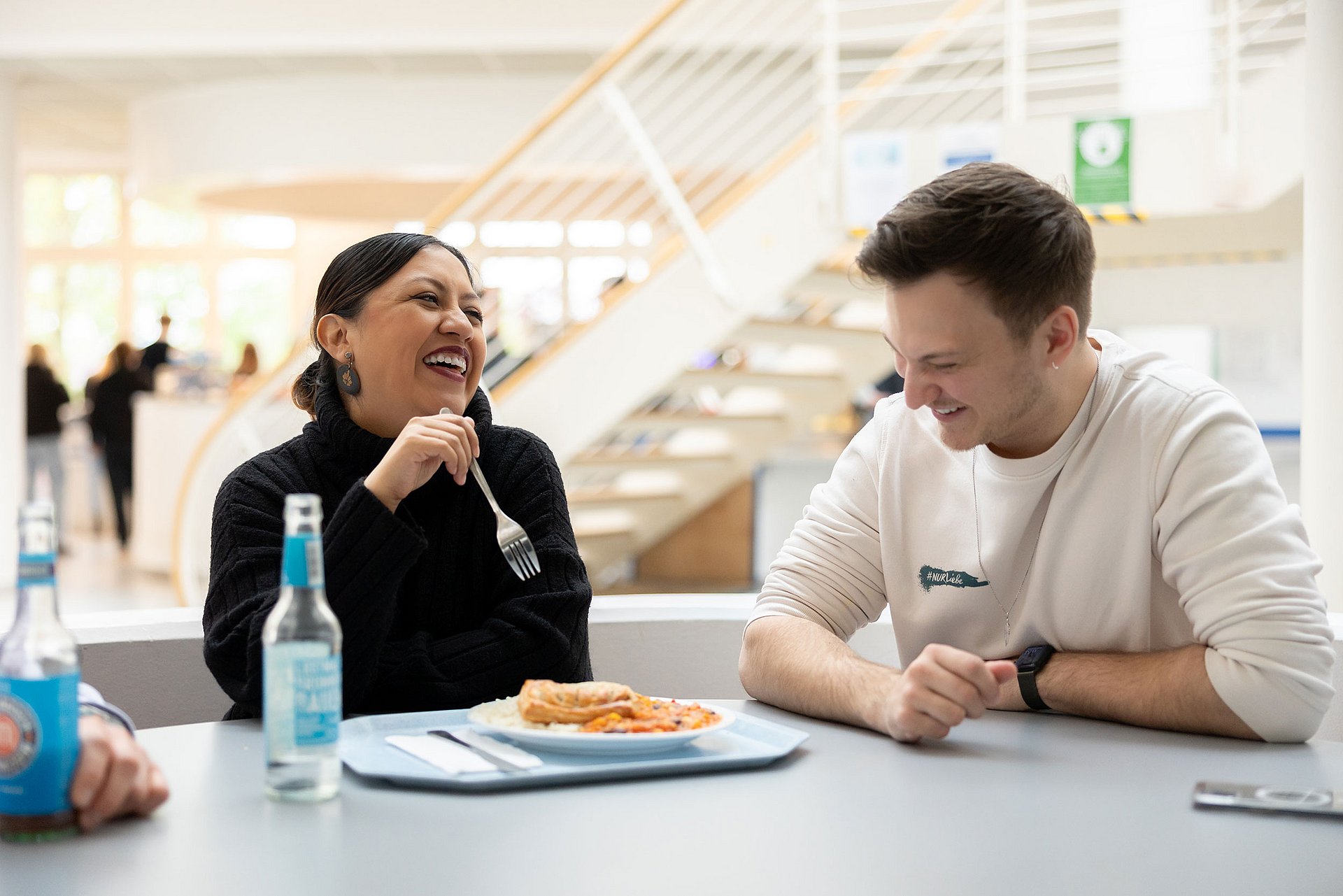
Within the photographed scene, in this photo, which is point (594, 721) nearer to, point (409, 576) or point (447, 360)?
point (409, 576)

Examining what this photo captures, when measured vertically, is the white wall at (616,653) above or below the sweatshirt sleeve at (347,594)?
below

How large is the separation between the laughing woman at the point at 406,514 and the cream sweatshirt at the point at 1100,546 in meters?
0.30

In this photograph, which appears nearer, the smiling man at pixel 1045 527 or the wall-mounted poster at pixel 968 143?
the smiling man at pixel 1045 527

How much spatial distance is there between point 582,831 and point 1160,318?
5500mm

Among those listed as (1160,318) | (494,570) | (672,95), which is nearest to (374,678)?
(494,570)

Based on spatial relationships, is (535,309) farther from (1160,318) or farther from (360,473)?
(360,473)

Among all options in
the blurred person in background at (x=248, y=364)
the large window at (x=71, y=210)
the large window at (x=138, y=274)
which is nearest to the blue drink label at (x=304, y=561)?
the blurred person in background at (x=248, y=364)

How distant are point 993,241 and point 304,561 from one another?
88 centimetres

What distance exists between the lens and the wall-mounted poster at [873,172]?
5145mm

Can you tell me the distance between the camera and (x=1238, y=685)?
53.9 inches

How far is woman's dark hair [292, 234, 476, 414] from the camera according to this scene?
6.04ft

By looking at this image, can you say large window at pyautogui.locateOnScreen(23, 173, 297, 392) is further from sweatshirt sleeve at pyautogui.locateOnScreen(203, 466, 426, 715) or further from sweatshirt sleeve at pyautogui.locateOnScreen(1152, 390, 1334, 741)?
sweatshirt sleeve at pyautogui.locateOnScreen(1152, 390, 1334, 741)

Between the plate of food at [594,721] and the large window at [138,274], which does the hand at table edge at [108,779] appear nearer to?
the plate of food at [594,721]

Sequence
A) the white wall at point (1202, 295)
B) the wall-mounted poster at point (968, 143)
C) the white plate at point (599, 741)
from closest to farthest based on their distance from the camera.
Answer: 1. the white plate at point (599, 741)
2. the wall-mounted poster at point (968, 143)
3. the white wall at point (1202, 295)
